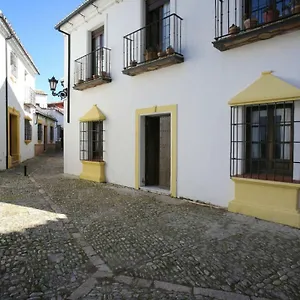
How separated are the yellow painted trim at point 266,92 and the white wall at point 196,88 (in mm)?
155

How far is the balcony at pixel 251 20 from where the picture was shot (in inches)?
168

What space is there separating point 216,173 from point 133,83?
3.46 m

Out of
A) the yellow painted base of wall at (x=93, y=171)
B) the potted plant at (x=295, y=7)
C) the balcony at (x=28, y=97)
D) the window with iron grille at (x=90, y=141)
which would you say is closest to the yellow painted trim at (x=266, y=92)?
the potted plant at (x=295, y=7)

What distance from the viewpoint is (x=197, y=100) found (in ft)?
19.1

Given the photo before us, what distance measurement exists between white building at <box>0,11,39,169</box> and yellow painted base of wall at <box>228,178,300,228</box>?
10225 mm

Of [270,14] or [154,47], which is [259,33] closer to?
[270,14]

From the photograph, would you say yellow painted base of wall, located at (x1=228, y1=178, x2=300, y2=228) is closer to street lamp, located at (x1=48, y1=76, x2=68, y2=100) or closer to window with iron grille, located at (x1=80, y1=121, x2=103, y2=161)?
window with iron grille, located at (x1=80, y1=121, x2=103, y2=161)

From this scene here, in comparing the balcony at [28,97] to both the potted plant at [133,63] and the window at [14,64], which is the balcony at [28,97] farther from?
the potted plant at [133,63]

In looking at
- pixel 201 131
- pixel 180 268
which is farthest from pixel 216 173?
pixel 180 268

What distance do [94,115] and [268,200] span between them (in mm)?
5827

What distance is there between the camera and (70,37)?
10.1m

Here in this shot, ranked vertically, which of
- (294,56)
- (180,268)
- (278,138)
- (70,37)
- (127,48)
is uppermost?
(70,37)

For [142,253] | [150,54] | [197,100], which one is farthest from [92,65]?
[142,253]

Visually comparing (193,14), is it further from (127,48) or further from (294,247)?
(294,247)
